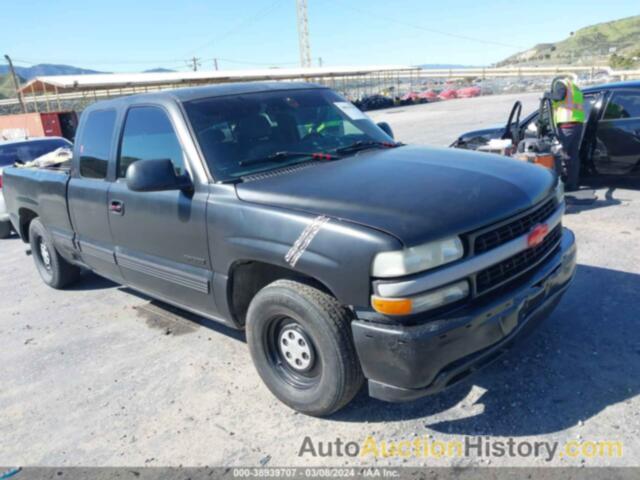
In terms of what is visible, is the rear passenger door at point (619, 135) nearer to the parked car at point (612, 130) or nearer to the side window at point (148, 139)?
the parked car at point (612, 130)

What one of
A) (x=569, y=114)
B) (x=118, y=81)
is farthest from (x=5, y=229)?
(x=118, y=81)

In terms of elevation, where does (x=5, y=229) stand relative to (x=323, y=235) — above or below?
below

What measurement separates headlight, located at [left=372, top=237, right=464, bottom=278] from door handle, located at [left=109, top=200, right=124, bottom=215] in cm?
236

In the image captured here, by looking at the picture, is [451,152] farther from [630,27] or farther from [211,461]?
[630,27]

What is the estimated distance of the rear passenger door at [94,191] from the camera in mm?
4293

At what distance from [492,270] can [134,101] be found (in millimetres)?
2941

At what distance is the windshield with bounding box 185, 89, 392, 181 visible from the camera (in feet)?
11.3

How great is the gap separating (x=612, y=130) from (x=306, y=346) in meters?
6.37

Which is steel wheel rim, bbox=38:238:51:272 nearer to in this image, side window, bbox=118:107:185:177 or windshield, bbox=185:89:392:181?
side window, bbox=118:107:185:177

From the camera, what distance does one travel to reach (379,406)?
124 inches

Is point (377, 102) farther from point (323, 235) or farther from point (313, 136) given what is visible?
point (323, 235)

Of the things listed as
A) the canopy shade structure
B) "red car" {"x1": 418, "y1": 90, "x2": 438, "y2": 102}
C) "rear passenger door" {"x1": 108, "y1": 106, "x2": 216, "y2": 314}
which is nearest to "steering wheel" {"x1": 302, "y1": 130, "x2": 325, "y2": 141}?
"rear passenger door" {"x1": 108, "y1": 106, "x2": 216, "y2": 314}

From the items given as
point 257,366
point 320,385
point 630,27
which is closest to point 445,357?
point 320,385

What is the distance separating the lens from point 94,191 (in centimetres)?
434
